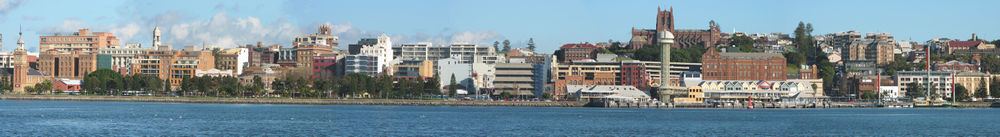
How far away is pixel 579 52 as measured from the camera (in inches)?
7790

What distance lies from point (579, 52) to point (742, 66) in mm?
27857

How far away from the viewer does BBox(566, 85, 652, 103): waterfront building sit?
5733 inches

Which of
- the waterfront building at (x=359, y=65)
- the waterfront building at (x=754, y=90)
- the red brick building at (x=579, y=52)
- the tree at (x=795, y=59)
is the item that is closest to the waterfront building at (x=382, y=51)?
the waterfront building at (x=359, y=65)

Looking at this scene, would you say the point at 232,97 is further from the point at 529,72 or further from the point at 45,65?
the point at 45,65

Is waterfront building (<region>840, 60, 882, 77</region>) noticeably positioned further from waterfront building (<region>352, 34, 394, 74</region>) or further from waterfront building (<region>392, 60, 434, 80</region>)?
waterfront building (<region>352, 34, 394, 74</region>)

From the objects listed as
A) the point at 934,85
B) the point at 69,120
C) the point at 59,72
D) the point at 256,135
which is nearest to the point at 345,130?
the point at 256,135

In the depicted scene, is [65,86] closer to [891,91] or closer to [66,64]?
[66,64]

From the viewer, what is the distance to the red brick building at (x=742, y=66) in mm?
176250

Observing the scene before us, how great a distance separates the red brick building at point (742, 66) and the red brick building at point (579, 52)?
23165mm

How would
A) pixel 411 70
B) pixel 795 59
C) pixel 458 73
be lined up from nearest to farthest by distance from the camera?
1. pixel 411 70
2. pixel 458 73
3. pixel 795 59

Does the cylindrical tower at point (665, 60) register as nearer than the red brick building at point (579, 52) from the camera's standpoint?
Yes

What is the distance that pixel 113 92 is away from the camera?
157m

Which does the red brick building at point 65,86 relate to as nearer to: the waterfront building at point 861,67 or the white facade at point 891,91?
the white facade at point 891,91

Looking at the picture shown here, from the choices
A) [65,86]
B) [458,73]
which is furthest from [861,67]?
[65,86]
